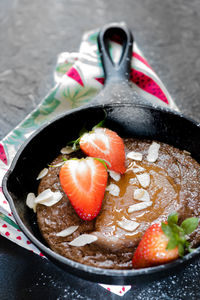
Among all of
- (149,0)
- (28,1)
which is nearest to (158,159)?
(149,0)

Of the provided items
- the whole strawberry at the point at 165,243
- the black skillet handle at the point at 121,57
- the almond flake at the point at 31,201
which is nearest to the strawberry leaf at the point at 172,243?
the whole strawberry at the point at 165,243

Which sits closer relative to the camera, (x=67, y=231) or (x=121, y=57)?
(x=67, y=231)

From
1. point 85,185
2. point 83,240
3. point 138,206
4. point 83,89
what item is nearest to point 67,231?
point 83,240

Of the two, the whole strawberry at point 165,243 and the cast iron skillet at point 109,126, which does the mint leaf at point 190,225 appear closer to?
the whole strawberry at point 165,243

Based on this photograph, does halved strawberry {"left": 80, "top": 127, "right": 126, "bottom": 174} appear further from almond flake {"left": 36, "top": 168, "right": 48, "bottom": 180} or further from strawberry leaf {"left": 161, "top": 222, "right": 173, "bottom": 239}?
strawberry leaf {"left": 161, "top": 222, "right": 173, "bottom": 239}

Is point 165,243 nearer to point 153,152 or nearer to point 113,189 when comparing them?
point 113,189

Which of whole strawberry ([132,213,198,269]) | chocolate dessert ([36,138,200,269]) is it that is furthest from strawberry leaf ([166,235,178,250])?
chocolate dessert ([36,138,200,269])
